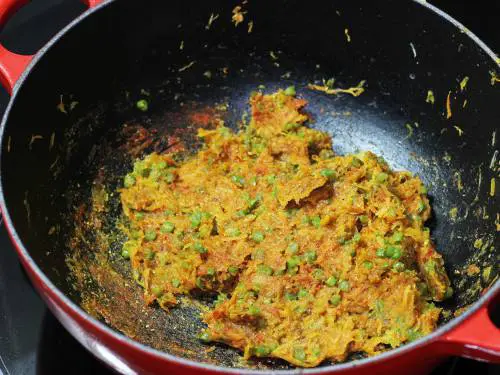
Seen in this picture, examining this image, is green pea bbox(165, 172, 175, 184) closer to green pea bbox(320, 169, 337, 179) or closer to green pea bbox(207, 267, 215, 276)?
green pea bbox(207, 267, 215, 276)

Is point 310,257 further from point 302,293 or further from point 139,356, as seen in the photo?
point 139,356

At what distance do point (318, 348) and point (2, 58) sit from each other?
6.35 feet

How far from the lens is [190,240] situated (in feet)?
10.9

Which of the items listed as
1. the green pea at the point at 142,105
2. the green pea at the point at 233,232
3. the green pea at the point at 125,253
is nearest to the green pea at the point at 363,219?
the green pea at the point at 233,232


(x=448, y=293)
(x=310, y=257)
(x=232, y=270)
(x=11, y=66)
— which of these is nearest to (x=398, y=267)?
(x=448, y=293)

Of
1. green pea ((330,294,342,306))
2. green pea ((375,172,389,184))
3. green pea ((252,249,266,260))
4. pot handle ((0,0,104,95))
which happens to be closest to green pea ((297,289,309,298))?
green pea ((330,294,342,306))

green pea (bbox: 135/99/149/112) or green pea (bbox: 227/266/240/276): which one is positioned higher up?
green pea (bbox: 135/99/149/112)

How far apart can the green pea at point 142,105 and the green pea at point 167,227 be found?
2.49 feet

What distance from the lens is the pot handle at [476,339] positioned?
88.6 inches

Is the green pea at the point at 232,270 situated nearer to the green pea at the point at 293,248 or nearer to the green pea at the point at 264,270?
the green pea at the point at 264,270

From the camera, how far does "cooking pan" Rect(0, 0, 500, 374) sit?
3.11m

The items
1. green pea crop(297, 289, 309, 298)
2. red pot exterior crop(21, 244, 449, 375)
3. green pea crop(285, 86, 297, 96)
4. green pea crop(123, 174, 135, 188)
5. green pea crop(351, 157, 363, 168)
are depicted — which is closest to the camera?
red pot exterior crop(21, 244, 449, 375)

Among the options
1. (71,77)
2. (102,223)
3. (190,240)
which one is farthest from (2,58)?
(190,240)

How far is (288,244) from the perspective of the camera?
3.21 m
